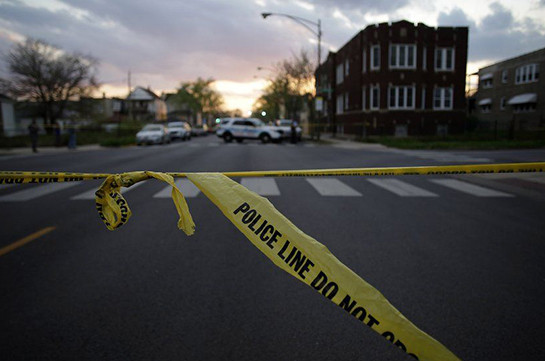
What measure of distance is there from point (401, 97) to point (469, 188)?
1049 inches

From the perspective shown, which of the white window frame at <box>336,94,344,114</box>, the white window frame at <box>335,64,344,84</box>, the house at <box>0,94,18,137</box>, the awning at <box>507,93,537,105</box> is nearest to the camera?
the awning at <box>507,93,537,105</box>

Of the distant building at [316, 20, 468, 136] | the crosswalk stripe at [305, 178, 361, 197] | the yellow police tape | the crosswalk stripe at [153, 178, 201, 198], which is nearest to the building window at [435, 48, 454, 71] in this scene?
the distant building at [316, 20, 468, 136]

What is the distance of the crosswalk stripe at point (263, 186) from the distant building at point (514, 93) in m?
33.5

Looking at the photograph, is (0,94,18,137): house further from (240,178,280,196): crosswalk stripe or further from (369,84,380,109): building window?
(240,178,280,196): crosswalk stripe

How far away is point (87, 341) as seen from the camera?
3.01 metres

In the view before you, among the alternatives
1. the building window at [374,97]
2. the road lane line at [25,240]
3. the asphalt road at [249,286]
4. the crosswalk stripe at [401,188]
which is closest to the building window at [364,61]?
the building window at [374,97]

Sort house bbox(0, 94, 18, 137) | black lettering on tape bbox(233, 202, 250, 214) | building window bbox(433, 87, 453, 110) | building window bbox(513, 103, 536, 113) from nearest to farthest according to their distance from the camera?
black lettering on tape bbox(233, 202, 250, 214)
building window bbox(433, 87, 453, 110)
building window bbox(513, 103, 536, 113)
house bbox(0, 94, 18, 137)

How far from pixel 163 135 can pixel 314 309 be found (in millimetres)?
30681

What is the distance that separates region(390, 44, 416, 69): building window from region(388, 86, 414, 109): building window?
1.82m

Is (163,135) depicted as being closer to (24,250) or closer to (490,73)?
(24,250)

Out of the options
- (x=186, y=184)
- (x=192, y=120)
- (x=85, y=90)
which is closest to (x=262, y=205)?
(x=186, y=184)

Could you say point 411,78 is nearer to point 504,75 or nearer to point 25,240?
point 504,75

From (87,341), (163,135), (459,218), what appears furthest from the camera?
(163,135)

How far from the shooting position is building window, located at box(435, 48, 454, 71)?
35438 millimetres
